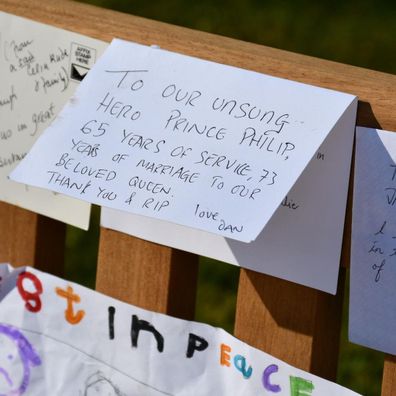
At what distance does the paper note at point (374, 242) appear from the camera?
3.95 ft

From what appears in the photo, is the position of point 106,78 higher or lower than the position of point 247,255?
higher

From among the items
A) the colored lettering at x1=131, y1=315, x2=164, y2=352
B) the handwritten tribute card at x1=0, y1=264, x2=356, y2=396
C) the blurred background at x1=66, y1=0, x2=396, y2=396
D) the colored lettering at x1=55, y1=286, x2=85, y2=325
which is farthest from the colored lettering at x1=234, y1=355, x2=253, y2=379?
the blurred background at x1=66, y1=0, x2=396, y2=396

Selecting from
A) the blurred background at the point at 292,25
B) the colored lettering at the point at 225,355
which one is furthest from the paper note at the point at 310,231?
the blurred background at the point at 292,25

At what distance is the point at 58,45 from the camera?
1492 mm

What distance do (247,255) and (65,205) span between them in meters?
0.33

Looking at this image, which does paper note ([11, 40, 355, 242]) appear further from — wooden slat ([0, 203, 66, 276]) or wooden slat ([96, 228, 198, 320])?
wooden slat ([0, 203, 66, 276])

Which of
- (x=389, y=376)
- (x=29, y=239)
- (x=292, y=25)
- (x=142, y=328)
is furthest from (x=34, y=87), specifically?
(x=292, y=25)

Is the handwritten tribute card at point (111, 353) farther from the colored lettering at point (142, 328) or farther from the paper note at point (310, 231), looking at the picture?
the paper note at point (310, 231)

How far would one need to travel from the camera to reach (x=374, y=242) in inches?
48.5

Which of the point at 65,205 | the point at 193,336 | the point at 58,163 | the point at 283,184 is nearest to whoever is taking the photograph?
the point at 283,184

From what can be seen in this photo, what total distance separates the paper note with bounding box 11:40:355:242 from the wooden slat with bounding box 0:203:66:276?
321 mm

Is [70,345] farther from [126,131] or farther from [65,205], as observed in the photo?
[126,131]

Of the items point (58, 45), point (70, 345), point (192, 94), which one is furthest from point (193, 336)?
point (58, 45)

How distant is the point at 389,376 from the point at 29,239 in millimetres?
619
